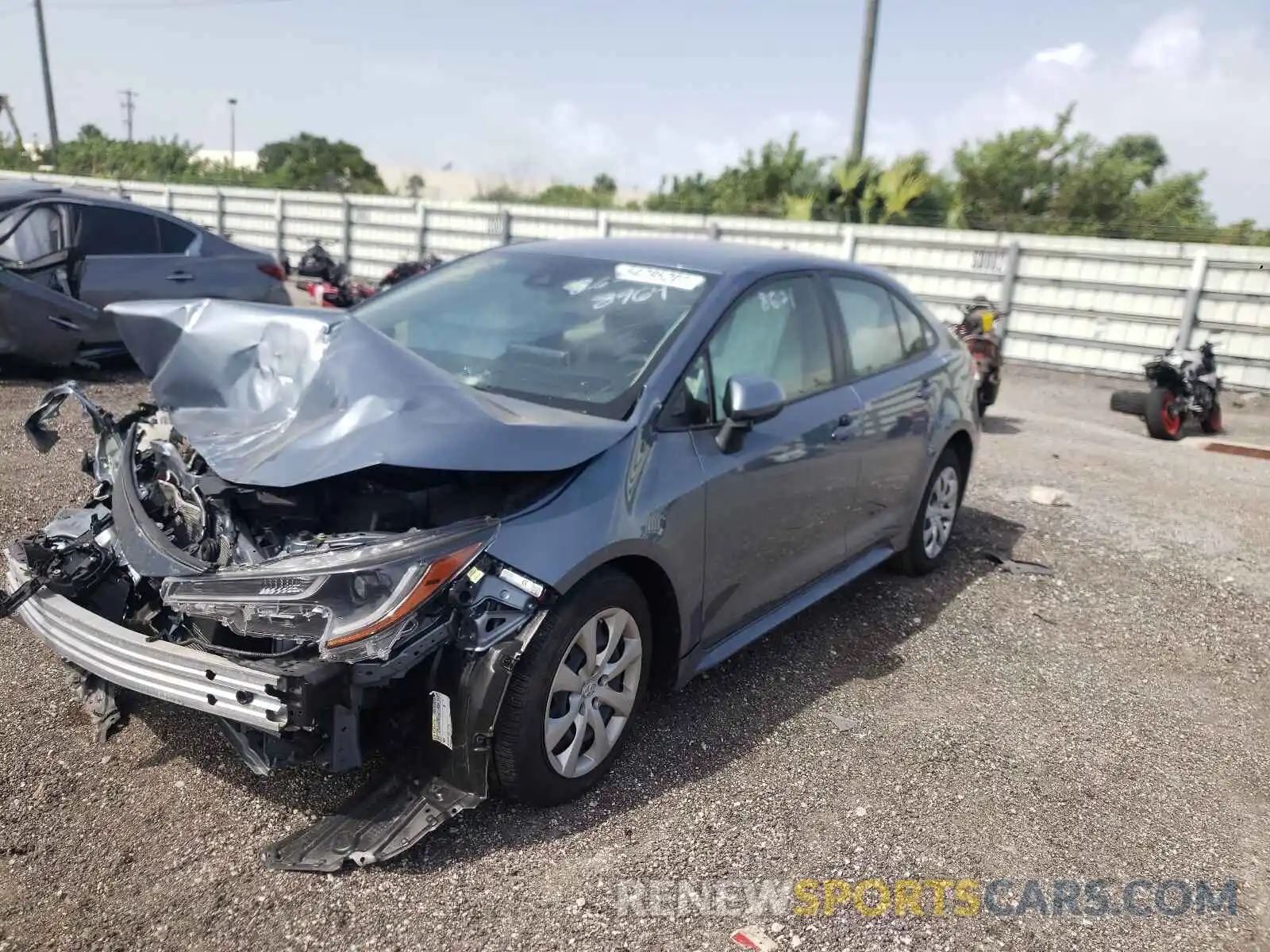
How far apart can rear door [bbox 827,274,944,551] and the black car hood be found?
173 centimetres

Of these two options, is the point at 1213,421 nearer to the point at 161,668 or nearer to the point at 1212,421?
the point at 1212,421

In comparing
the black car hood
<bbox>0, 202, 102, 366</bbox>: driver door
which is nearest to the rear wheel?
the black car hood

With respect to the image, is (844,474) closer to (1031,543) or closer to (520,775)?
(520,775)

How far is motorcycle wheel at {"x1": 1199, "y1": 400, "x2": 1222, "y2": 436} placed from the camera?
412 inches

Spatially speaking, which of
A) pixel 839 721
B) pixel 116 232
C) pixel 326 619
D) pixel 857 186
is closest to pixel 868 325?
pixel 839 721

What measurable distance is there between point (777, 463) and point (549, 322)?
3.39ft

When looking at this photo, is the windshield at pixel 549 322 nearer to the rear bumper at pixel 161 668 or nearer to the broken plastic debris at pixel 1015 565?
the rear bumper at pixel 161 668

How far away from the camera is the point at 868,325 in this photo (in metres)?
4.63

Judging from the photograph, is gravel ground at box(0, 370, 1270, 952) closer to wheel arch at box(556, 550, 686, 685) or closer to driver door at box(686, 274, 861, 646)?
wheel arch at box(556, 550, 686, 685)

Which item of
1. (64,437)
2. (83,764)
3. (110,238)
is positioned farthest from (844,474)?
(110,238)

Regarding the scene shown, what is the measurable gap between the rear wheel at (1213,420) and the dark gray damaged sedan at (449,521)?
832 cm

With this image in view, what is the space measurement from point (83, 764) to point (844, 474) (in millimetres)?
3022

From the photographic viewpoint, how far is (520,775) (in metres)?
2.78

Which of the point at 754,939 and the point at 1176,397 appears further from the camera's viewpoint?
the point at 1176,397
